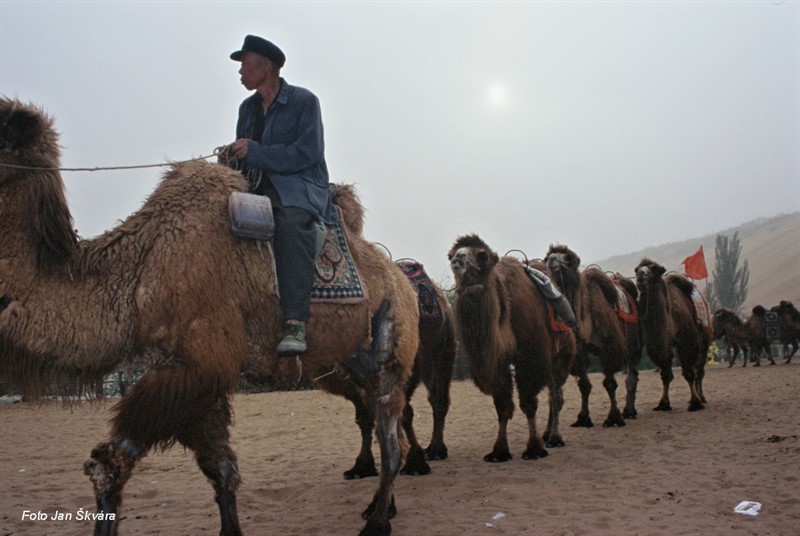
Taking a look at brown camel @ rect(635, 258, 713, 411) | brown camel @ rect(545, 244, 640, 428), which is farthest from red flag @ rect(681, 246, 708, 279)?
brown camel @ rect(545, 244, 640, 428)

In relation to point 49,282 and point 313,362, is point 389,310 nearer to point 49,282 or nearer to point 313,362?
point 313,362

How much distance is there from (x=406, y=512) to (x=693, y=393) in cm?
800

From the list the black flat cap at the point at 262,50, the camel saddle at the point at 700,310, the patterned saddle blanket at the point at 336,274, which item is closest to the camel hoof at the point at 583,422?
the camel saddle at the point at 700,310

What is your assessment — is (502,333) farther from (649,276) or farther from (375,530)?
(649,276)

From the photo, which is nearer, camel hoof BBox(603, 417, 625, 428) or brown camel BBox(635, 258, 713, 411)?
camel hoof BBox(603, 417, 625, 428)

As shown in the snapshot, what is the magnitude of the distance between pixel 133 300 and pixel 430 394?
503cm

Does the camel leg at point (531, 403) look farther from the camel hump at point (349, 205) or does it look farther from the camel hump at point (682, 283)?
the camel hump at point (682, 283)

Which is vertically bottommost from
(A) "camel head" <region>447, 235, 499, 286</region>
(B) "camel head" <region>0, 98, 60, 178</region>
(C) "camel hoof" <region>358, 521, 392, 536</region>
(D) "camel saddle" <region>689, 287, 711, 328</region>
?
(C) "camel hoof" <region>358, 521, 392, 536</region>

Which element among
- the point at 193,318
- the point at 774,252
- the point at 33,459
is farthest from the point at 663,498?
the point at 774,252

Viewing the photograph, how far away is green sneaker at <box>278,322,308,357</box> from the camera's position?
4266 mm

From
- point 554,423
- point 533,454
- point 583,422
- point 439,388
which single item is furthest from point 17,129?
point 583,422

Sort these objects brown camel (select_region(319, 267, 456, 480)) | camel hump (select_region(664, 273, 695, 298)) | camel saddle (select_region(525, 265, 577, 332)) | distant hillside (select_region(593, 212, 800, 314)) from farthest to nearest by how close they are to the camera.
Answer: distant hillside (select_region(593, 212, 800, 314)), camel hump (select_region(664, 273, 695, 298)), camel saddle (select_region(525, 265, 577, 332)), brown camel (select_region(319, 267, 456, 480))

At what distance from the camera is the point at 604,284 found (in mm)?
11539

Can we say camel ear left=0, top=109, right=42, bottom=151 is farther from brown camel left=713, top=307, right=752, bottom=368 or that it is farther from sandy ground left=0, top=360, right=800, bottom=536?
brown camel left=713, top=307, right=752, bottom=368
